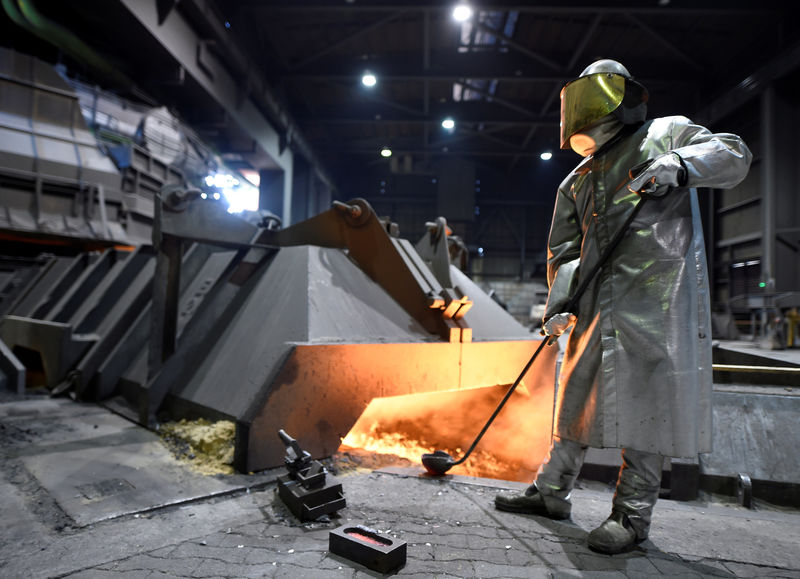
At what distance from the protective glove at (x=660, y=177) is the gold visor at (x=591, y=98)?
33cm

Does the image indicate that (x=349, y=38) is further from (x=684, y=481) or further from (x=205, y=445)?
(x=684, y=481)

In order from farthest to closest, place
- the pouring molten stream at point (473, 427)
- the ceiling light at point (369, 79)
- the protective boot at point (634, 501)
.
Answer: the ceiling light at point (369, 79) < the pouring molten stream at point (473, 427) < the protective boot at point (634, 501)

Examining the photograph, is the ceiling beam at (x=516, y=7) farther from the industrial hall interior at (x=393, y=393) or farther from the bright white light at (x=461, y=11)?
the industrial hall interior at (x=393, y=393)

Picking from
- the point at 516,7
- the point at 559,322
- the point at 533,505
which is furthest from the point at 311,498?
the point at 516,7

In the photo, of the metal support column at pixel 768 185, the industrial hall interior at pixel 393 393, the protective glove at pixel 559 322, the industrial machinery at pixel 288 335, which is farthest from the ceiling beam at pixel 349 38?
the protective glove at pixel 559 322

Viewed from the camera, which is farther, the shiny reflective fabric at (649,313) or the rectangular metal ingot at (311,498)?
the rectangular metal ingot at (311,498)

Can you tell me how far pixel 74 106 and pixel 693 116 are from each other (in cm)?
1555

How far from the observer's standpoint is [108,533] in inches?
72.9

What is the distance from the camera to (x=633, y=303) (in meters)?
1.87

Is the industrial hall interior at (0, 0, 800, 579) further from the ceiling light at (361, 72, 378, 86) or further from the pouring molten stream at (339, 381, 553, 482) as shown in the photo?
the ceiling light at (361, 72, 378, 86)

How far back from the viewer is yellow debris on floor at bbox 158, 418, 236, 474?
8.45 ft

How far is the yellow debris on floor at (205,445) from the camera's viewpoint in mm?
2576

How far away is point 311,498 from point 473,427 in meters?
2.18

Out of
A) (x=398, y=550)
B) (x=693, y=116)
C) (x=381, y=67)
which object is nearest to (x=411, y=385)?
(x=398, y=550)
